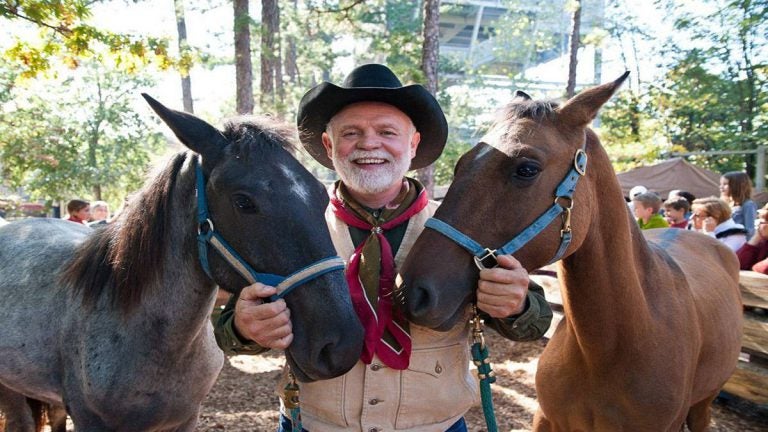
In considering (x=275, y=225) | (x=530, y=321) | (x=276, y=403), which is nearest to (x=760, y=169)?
(x=276, y=403)

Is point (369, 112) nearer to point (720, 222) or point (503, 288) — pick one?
point (503, 288)

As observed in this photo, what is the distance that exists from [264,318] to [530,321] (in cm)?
95

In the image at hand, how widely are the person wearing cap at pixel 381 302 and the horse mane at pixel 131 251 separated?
1.83 ft

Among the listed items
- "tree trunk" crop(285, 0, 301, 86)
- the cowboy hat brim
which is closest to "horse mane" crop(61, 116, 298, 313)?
the cowboy hat brim

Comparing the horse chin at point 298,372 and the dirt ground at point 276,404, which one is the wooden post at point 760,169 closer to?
the dirt ground at point 276,404

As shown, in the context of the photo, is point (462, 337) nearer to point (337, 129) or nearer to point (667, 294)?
point (337, 129)

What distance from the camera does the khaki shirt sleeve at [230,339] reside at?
1.93 metres

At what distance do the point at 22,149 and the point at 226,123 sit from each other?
13.9 metres

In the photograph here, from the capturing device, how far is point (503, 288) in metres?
1.81

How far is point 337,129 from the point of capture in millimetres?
2291

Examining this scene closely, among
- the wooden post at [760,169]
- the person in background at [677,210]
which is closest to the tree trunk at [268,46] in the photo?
the person in background at [677,210]

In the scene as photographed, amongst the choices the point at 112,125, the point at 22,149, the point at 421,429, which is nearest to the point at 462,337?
the point at 421,429

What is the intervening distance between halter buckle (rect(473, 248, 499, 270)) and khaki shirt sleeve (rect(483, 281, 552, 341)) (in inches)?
6.3

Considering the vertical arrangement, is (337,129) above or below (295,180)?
above
